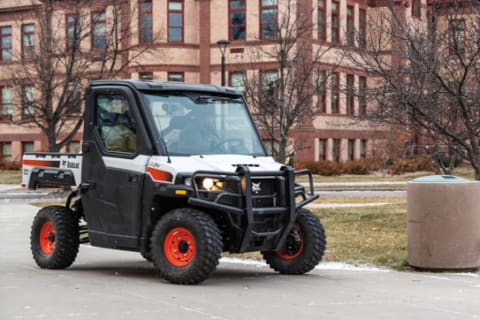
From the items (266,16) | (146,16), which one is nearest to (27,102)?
(146,16)

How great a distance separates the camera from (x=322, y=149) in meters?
50.8

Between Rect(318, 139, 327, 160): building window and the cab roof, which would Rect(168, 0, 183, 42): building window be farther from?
the cab roof

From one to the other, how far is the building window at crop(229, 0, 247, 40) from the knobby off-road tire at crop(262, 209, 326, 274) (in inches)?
1468

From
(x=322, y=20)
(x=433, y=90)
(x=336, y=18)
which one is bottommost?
(x=433, y=90)

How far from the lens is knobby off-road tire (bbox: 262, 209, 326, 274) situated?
12219 millimetres

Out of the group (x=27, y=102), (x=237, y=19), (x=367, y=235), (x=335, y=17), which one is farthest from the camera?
(x=335, y=17)

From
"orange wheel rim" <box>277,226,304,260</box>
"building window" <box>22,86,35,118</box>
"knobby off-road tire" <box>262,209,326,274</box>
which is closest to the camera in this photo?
"knobby off-road tire" <box>262,209,326,274</box>

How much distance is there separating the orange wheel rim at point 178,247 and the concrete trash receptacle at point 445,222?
3.14 meters

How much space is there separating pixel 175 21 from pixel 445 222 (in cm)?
3906

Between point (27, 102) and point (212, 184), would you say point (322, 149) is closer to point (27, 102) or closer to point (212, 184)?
point (27, 102)

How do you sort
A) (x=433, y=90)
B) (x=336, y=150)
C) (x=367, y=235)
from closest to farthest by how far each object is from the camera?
1. (x=367, y=235)
2. (x=433, y=90)
3. (x=336, y=150)

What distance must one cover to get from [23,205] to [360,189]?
1310cm

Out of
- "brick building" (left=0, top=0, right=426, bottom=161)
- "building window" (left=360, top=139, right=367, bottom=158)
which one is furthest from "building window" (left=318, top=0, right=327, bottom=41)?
"building window" (left=360, top=139, right=367, bottom=158)

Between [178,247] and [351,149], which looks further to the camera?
[351,149]
